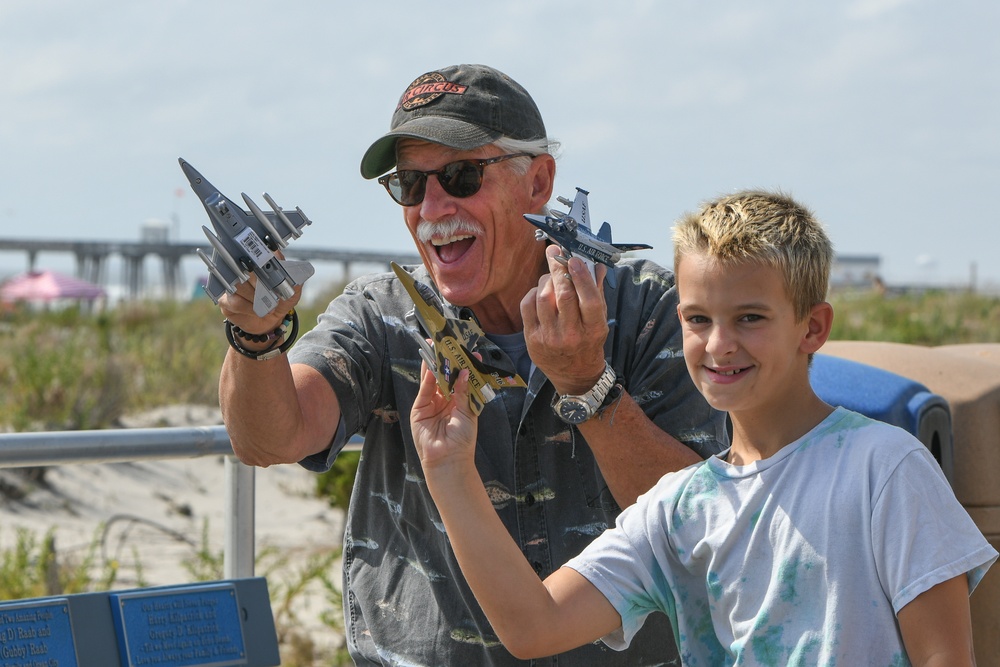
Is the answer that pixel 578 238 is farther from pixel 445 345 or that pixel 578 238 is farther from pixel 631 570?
pixel 631 570

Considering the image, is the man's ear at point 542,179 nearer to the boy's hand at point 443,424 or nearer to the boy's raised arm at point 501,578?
the boy's hand at point 443,424

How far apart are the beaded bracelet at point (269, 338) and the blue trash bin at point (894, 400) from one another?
5.97 ft

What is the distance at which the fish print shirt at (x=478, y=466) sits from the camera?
2.67 meters

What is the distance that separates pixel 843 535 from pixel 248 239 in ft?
4.03

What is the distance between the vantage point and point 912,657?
1838 mm

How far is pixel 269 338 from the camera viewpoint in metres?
2.43

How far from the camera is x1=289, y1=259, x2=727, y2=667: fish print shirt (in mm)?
2666

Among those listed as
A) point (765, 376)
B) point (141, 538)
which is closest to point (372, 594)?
point (765, 376)

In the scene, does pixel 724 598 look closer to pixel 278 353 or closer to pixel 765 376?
pixel 765 376

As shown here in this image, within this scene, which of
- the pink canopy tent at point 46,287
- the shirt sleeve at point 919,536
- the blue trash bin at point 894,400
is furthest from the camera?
the pink canopy tent at point 46,287

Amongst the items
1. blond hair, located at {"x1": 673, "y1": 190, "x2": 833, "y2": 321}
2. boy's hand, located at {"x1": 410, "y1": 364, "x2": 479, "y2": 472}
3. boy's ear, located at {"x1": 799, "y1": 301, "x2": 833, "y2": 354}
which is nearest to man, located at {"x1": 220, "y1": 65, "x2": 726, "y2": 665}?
boy's hand, located at {"x1": 410, "y1": 364, "x2": 479, "y2": 472}

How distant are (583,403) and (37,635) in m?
1.37

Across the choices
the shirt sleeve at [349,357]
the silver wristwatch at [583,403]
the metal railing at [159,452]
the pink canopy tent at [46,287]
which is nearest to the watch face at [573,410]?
the silver wristwatch at [583,403]

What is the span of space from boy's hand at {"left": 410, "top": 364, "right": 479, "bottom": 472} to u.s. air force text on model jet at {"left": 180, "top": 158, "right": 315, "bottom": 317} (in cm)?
33
